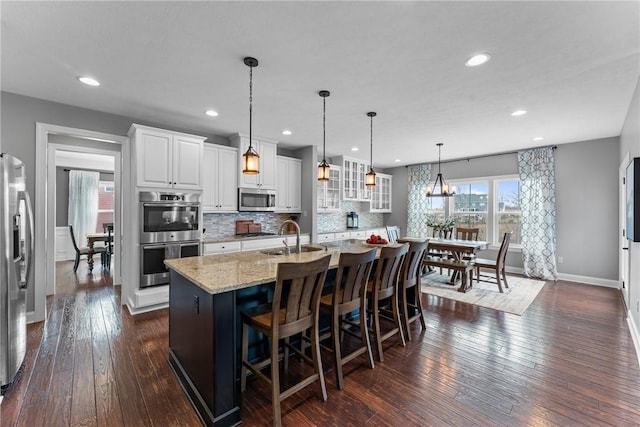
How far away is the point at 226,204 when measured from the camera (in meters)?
4.77

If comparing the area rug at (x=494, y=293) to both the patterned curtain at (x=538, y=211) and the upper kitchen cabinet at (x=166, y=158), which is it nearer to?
the patterned curtain at (x=538, y=211)

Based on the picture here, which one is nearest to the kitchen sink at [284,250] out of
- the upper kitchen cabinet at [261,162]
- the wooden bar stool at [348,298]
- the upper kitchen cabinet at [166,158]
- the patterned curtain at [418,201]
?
the wooden bar stool at [348,298]

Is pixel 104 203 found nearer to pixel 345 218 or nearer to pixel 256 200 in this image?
pixel 256 200

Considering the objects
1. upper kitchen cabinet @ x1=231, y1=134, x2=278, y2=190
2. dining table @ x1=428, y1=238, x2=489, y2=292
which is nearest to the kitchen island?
upper kitchen cabinet @ x1=231, y1=134, x2=278, y2=190

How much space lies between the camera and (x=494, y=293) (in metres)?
4.54

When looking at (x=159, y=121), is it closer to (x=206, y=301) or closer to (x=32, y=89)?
(x=32, y=89)

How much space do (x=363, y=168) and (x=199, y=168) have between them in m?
4.31

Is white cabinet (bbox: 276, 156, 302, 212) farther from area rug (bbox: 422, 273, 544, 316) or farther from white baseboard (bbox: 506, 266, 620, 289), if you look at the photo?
white baseboard (bbox: 506, 266, 620, 289)

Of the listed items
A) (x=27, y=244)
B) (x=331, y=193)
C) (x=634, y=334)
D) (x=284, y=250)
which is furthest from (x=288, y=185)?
(x=634, y=334)

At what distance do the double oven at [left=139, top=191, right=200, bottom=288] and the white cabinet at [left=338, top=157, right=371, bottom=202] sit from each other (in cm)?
361

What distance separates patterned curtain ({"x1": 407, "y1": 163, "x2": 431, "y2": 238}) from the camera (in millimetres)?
7379

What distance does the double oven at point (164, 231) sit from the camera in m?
3.58

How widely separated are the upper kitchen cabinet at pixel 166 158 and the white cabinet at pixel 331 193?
2.82m

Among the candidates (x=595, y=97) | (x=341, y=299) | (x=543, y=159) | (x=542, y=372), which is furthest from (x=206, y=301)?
(x=543, y=159)
